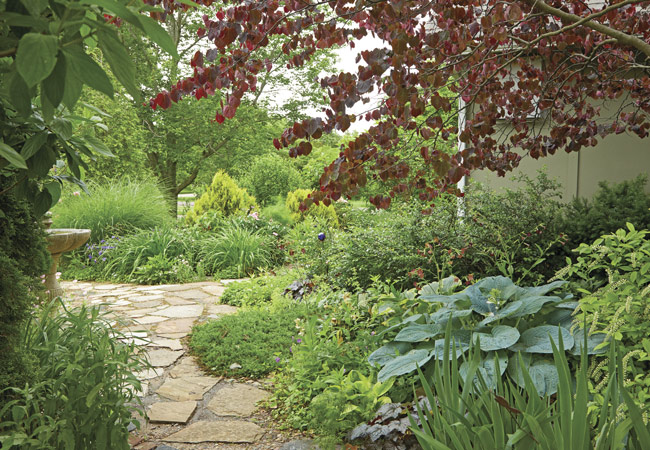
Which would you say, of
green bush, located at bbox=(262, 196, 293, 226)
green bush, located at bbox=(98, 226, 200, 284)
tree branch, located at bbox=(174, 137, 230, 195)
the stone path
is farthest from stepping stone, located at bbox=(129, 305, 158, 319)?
tree branch, located at bbox=(174, 137, 230, 195)

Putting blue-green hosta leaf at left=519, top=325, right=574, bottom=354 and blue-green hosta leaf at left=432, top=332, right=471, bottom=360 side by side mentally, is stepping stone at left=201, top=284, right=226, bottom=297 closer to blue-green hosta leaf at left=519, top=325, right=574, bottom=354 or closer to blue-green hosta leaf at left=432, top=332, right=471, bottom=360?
blue-green hosta leaf at left=432, top=332, right=471, bottom=360

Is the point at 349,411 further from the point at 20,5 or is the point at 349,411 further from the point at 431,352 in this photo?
the point at 20,5

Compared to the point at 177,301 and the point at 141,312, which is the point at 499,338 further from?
the point at 177,301

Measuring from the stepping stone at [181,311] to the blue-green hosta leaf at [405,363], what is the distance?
9.77 feet

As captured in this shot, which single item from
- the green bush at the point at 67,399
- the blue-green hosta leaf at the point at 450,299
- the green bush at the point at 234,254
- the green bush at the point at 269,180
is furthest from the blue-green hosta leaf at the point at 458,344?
the green bush at the point at 269,180

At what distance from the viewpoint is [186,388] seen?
3.31 meters

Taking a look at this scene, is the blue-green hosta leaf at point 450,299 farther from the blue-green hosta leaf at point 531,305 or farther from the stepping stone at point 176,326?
the stepping stone at point 176,326

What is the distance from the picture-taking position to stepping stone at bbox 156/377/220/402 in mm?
3178

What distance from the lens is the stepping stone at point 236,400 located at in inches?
118

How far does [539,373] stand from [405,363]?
2.02 feet

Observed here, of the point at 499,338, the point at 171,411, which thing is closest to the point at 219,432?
the point at 171,411

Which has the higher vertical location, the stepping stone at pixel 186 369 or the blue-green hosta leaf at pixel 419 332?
the blue-green hosta leaf at pixel 419 332

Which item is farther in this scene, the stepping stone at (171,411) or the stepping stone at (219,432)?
the stepping stone at (171,411)

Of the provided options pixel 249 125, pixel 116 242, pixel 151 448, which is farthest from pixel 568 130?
pixel 249 125
